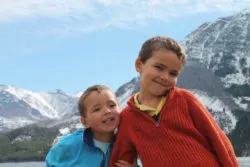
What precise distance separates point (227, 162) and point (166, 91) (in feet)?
3.52

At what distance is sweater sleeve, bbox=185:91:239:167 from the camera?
4.34m

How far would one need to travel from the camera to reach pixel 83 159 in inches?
197

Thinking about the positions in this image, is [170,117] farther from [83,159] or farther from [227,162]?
[83,159]

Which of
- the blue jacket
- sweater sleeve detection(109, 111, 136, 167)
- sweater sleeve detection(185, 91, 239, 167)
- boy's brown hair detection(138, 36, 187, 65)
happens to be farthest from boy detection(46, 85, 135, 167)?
sweater sleeve detection(185, 91, 239, 167)

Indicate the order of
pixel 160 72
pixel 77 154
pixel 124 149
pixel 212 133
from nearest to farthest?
pixel 212 133 → pixel 160 72 → pixel 124 149 → pixel 77 154

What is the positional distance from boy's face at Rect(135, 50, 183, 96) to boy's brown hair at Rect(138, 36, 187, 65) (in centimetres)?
4

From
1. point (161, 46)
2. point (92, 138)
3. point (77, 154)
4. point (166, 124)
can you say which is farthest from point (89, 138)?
point (161, 46)

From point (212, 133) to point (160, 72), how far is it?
872mm

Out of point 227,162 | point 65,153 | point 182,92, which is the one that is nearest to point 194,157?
point 227,162

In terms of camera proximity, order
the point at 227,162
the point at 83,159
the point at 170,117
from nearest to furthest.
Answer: the point at 227,162 → the point at 170,117 → the point at 83,159

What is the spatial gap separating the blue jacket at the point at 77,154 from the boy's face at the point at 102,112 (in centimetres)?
20

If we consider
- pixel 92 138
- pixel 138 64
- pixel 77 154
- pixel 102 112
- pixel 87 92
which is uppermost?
pixel 138 64

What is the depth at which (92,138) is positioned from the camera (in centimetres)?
518

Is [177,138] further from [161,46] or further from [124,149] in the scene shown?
[161,46]
